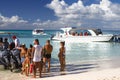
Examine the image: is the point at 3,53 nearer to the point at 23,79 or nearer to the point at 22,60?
the point at 22,60

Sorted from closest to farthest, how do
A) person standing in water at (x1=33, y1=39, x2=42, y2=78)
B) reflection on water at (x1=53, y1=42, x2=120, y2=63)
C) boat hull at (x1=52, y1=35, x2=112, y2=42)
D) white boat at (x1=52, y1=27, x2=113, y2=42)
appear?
person standing in water at (x1=33, y1=39, x2=42, y2=78), reflection on water at (x1=53, y1=42, x2=120, y2=63), boat hull at (x1=52, y1=35, x2=112, y2=42), white boat at (x1=52, y1=27, x2=113, y2=42)

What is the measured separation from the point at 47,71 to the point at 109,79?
147 inches

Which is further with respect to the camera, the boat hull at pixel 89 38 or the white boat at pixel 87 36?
the white boat at pixel 87 36

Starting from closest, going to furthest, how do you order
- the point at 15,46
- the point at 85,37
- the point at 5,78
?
1. the point at 5,78
2. the point at 15,46
3. the point at 85,37

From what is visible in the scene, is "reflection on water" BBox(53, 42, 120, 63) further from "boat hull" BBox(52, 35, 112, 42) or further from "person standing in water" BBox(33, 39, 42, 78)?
"boat hull" BBox(52, 35, 112, 42)

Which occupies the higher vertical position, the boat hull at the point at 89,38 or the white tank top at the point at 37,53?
the white tank top at the point at 37,53

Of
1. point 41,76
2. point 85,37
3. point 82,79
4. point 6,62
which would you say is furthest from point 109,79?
point 85,37

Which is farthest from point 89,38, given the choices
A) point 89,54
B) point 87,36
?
point 89,54

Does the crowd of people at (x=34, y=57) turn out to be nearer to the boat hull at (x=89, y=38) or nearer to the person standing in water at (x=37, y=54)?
the person standing in water at (x=37, y=54)

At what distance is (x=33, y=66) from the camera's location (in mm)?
11953

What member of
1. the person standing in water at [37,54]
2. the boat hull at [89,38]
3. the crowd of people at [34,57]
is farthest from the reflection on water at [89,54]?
the boat hull at [89,38]

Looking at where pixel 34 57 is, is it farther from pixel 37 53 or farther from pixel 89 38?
pixel 89 38

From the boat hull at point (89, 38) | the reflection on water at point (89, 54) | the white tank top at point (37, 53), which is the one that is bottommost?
the reflection on water at point (89, 54)

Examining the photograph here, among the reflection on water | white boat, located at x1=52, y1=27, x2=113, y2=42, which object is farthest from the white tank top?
white boat, located at x1=52, y1=27, x2=113, y2=42
